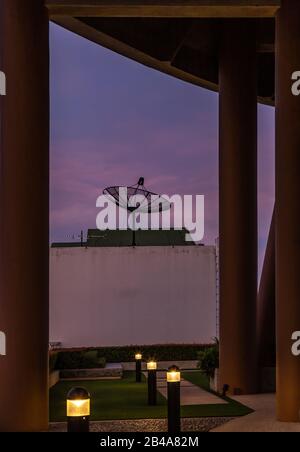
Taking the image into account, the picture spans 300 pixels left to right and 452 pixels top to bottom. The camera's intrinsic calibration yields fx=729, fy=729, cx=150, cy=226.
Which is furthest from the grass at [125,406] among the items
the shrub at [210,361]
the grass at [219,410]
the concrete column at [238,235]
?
the concrete column at [238,235]

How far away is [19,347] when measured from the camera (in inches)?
474

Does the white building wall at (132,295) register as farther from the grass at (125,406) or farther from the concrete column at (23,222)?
the concrete column at (23,222)

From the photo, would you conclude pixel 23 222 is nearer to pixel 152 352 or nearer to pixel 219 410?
pixel 219 410

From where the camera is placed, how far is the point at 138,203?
33844 mm

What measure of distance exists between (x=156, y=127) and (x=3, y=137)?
26.5 m

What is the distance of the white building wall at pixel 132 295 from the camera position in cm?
3148

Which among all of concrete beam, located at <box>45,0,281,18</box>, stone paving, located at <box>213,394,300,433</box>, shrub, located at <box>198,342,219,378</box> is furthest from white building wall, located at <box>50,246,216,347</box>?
concrete beam, located at <box>45,0,281,18</box>

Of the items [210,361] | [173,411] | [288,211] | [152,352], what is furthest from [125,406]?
[152,352]

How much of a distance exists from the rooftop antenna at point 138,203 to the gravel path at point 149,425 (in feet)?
67.5

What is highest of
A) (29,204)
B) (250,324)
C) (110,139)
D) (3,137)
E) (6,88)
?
(110,139)

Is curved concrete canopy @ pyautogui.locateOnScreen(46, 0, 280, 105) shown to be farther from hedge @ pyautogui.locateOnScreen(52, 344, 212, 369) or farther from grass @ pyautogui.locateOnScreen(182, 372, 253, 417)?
hedge @ pyautogui.locateOnScreen(52, 344, 212, 369)
